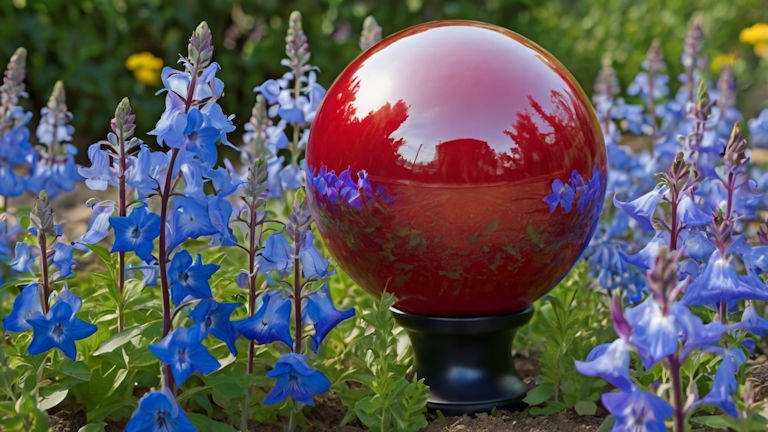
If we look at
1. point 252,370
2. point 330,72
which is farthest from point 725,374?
point 330,72

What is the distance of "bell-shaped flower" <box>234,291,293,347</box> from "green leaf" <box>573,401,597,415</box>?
2.92ft

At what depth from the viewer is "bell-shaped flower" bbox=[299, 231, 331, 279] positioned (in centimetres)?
254

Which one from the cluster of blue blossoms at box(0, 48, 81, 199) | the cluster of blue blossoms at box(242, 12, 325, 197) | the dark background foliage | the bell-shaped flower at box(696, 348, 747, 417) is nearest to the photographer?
Answer: the bell-shaped flower at box(696, 348, 747, 417)

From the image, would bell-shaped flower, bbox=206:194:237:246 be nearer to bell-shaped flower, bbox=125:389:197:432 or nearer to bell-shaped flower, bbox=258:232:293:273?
bell-shaped flower, bbox=258:232:293:273

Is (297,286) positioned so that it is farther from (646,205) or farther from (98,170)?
(646,205)

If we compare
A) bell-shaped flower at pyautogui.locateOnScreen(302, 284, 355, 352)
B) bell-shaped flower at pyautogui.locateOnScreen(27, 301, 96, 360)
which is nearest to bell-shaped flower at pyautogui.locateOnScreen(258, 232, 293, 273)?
bell-shaped flower at pyautogui.locateOnScreen(302, 284, 355, 352)

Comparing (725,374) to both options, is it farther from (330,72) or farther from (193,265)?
(330,72)

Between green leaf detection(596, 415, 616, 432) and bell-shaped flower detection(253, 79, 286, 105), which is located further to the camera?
bell-shaped flower detection(253, 79, 286, 105)

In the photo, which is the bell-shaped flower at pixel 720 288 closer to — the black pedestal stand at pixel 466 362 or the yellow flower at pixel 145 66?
the black pedestal stand at pixel 466 362

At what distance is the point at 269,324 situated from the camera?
8.27ft

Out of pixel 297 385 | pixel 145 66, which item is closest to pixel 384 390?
pixel 297 385

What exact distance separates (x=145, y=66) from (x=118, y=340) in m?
4.48

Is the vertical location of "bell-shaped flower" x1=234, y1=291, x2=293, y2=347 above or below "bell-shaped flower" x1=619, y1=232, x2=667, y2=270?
below

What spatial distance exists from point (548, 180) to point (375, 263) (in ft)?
1.82
